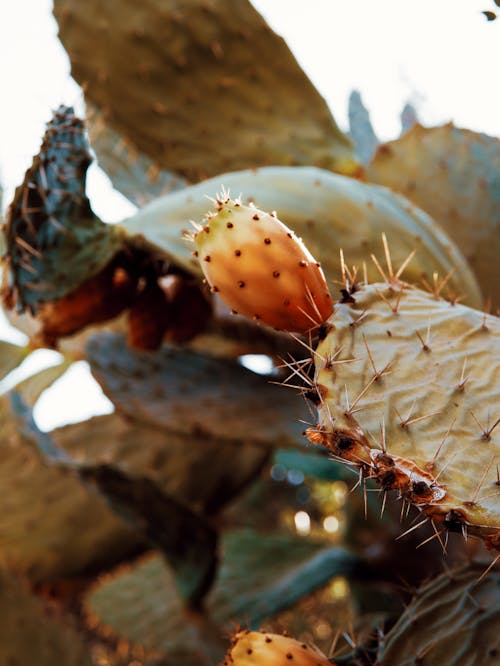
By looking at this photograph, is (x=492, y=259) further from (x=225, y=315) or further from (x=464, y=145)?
(x=225, y=315)

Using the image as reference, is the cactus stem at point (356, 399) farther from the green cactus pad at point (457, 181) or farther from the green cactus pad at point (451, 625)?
the green cactus pad at point (457, 181)

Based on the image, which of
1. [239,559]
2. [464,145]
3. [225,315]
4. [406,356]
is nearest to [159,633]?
[239,559]

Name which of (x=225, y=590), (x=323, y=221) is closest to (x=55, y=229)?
(x=323, y=221)

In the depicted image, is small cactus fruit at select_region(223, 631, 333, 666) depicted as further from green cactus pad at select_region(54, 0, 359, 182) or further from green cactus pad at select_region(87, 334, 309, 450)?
green cactus pad at select_region(54, 0, 359, 182)

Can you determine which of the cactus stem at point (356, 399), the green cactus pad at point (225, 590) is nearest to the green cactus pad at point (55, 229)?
the cactus stem at point (356, 399)

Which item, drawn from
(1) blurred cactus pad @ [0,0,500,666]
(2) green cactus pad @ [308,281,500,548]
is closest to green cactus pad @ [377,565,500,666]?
(1) blurred cactus pad @ [0,0,500,666]

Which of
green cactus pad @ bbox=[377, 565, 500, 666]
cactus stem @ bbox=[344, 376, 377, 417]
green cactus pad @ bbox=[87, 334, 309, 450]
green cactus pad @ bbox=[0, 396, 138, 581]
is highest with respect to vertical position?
cactus stem @ bbox=[344, 376, 377, 417]

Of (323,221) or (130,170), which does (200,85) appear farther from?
(323,221)
